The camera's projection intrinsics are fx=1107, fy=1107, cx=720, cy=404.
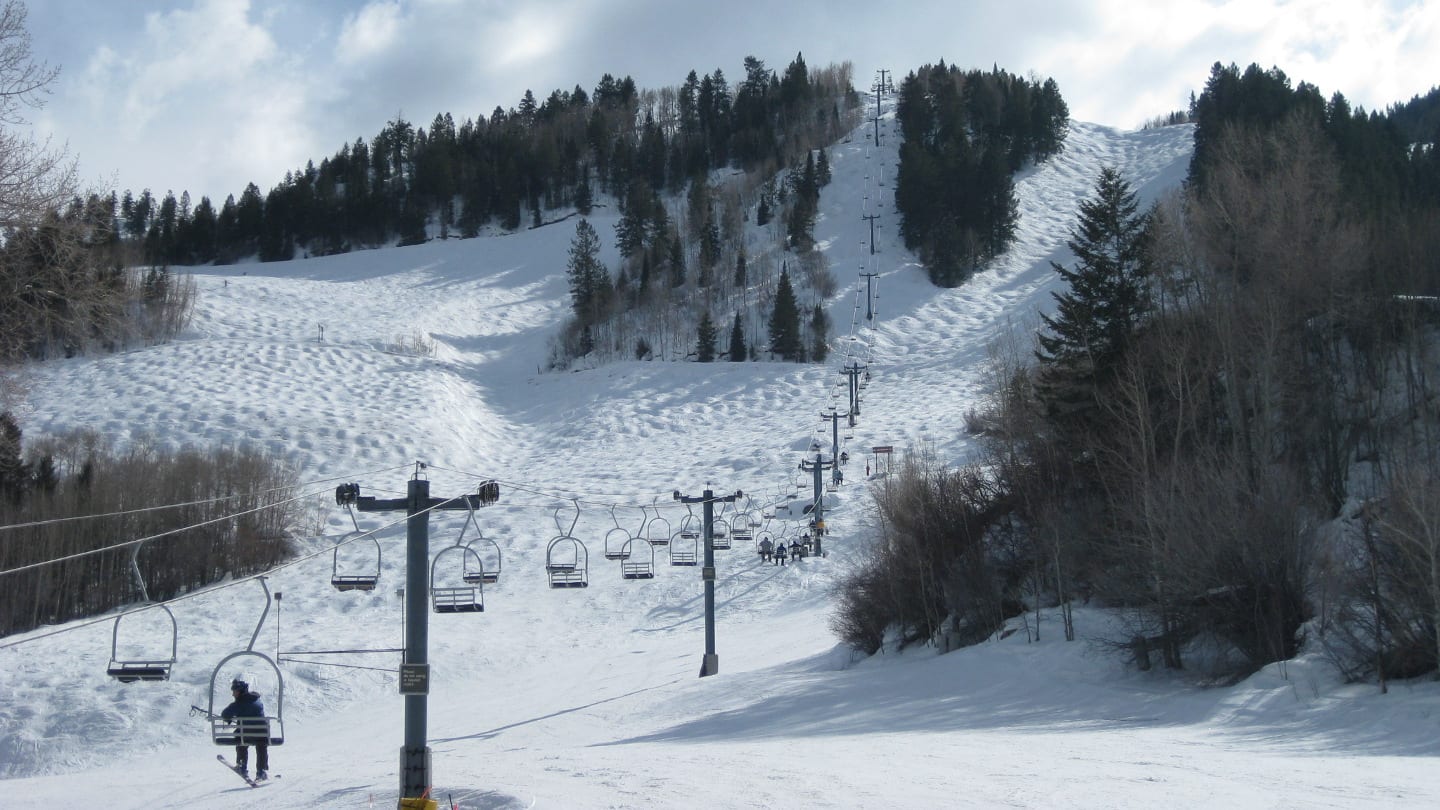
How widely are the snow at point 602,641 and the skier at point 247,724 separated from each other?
0.89 m

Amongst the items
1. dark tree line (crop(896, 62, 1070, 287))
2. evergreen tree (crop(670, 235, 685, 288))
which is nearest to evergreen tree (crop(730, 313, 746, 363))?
evergreen tree (crop(670, 235, 685, 288))

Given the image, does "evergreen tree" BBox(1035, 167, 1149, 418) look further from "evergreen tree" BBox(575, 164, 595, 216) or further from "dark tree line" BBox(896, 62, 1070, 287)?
"evergreen tree" BBox(575, 164, 595, 216)

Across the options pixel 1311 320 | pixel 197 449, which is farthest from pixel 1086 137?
pixel 197 449

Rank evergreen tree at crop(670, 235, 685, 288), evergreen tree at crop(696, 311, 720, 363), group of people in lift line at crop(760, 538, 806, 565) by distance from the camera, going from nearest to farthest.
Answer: group of people in lift line at crop(760, 538, 806, 565), evergreen tree at crop(696, 311, 720, 363), evergreen tree at crop(670, 235, 685, 288)

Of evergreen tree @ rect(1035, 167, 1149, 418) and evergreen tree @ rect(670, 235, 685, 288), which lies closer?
evergreen tree @ rect(1035, 167, 1149, 418)

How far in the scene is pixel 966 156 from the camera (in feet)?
314

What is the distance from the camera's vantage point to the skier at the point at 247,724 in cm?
1669

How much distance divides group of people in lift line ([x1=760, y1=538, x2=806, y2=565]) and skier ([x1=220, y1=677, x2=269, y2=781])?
25.4 meters

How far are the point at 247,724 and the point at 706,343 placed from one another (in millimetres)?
61193

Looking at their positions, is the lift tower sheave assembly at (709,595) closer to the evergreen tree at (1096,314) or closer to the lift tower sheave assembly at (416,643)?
the evergreen tree at (1096,314)

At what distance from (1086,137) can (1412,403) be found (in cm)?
9563

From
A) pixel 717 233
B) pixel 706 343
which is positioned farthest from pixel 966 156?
pixel 706 343

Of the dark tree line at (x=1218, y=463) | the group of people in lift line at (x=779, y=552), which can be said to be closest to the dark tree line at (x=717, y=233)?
the group of people in lift line at (x=779, y=552)

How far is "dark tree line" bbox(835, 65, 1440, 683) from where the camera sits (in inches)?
810
